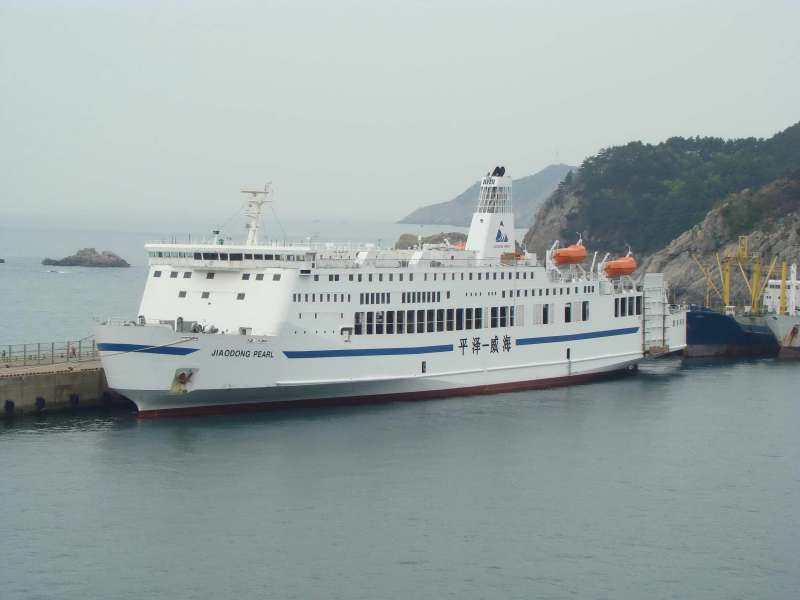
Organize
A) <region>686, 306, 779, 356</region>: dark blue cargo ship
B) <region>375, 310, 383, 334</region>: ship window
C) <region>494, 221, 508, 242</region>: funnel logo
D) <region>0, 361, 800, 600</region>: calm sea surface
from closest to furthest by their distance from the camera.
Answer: <region>0, 361, 800, 600</region>: calm sea surface, <region>375, 310, 383, 334</region>: ship window, <region>494, 221, 508, 242</region>: funnel logo, <region>686, 306, 779, 356</region>: dark blue cargo ship

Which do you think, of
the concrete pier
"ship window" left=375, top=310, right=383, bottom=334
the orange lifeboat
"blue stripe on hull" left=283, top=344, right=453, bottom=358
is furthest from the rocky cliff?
the concrete pier

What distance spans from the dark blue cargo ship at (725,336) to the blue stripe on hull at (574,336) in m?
8.37

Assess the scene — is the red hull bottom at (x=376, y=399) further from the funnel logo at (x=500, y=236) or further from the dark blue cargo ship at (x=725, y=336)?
the dark blue cargo ship at (x=725, y=336)

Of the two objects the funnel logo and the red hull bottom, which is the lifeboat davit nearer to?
the red hull bottom

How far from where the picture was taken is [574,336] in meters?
45.2

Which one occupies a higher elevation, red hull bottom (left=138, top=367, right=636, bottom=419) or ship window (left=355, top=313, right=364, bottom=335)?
ship window (left=355, top=313, right=364, bottom=335)

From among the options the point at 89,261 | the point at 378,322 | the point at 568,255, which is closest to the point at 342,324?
the point at 378,322

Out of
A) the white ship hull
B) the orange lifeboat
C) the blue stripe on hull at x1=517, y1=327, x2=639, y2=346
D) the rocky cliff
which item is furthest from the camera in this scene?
the rocky cliff

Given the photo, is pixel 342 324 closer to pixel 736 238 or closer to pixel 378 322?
pixel 378 322

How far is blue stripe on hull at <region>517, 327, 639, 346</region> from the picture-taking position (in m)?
43.3

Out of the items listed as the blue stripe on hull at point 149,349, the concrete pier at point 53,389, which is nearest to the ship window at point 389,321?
the blue stripe on hull at point 149,349

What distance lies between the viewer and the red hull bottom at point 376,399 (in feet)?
117

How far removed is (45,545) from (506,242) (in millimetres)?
24777

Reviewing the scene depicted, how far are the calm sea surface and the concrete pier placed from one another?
1053 mm
